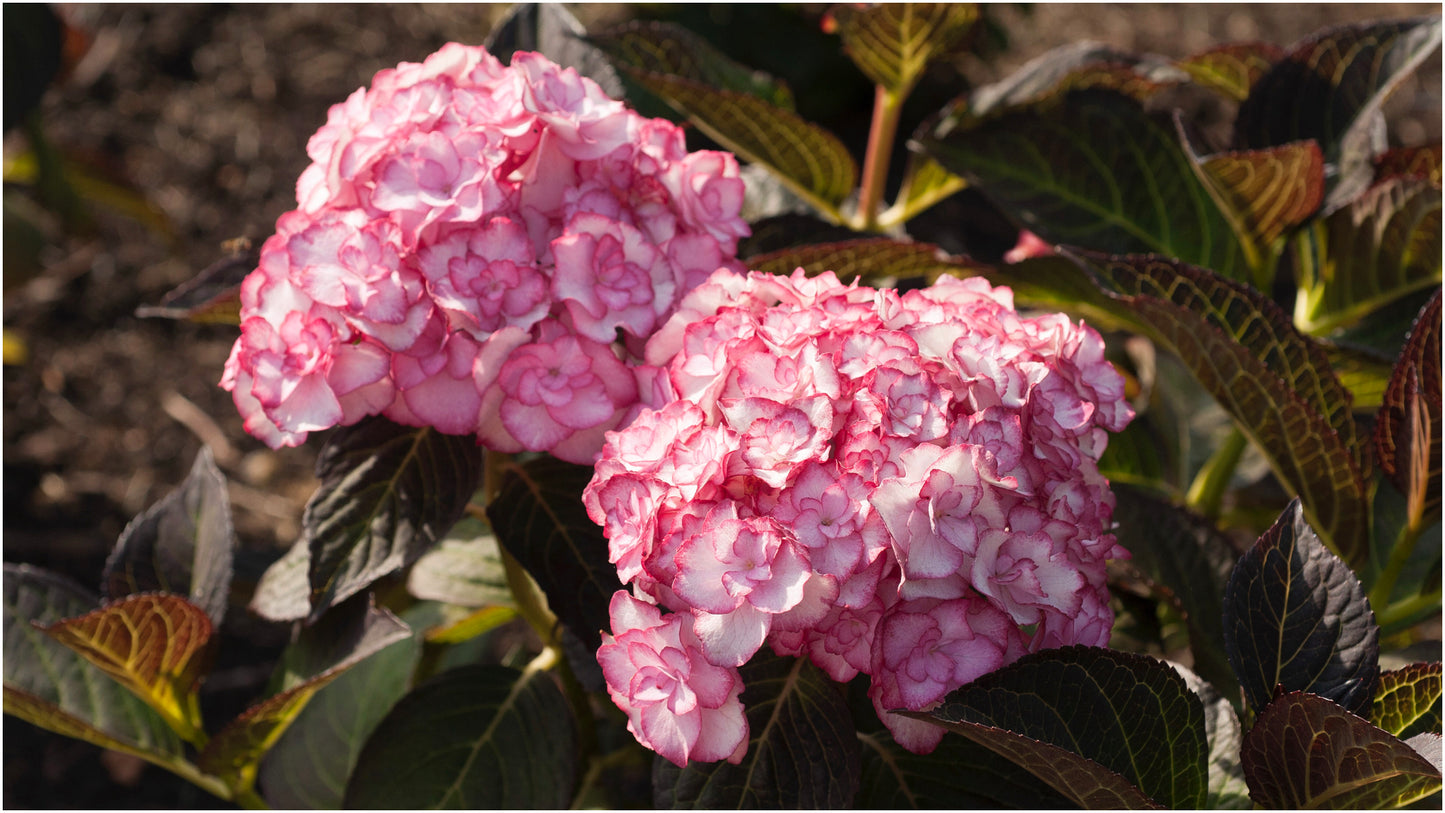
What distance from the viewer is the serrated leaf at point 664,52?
1.20 meters

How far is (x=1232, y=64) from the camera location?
1.29 metres

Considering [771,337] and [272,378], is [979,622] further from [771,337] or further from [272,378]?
[272,378]

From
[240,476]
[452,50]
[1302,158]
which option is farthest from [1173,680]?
[240,476]

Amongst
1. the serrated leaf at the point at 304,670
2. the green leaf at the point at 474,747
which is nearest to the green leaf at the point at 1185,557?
the green leaf at the point at 474,747

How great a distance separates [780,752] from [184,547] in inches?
28.6

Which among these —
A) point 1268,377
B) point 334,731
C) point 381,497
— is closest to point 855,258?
point 1268,377

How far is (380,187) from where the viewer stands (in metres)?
0.81

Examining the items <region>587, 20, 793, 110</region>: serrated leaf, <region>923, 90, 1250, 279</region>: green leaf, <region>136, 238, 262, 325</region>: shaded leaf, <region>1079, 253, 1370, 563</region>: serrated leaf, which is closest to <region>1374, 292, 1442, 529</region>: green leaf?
<region>1079, 253, 1370, 563</region>: serrated leaf

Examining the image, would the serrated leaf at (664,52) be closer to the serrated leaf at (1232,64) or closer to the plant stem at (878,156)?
the plant stem at (878,156)

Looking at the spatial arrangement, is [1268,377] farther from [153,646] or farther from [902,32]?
[153,646]

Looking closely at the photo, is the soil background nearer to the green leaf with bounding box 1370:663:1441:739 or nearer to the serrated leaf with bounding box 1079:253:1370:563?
the serrated leaf with bounding box 1079:253:1370:563

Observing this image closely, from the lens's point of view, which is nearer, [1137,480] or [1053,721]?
[1053,721]

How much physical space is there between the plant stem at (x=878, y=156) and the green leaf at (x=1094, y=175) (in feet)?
0.39

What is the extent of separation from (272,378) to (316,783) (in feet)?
2.40
